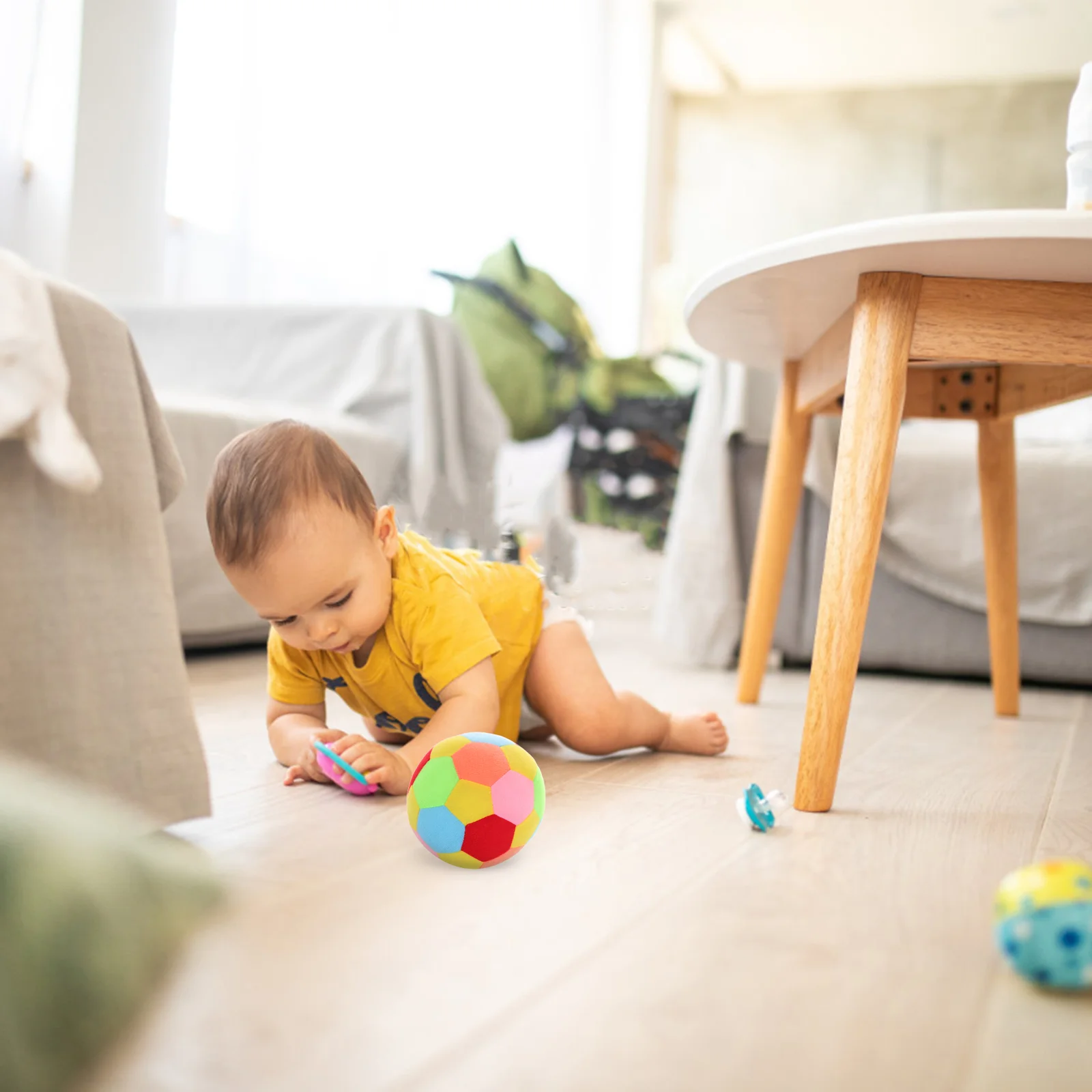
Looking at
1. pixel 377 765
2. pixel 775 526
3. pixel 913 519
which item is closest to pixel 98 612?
pixel 377 765

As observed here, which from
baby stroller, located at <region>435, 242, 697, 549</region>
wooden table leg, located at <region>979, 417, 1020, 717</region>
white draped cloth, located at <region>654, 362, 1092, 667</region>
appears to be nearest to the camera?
wooden table leg, located at <region>979, 417, 1020, 717</region>

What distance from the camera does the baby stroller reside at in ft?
9.94

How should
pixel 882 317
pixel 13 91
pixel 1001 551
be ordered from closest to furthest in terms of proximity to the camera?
1. pixel 882 317
2. pixel 1001 551
3. pixel 13 91

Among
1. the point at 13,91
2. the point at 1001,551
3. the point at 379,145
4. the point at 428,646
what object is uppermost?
the point at 379,145

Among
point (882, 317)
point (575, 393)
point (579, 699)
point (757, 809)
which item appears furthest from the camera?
point (575, 393)

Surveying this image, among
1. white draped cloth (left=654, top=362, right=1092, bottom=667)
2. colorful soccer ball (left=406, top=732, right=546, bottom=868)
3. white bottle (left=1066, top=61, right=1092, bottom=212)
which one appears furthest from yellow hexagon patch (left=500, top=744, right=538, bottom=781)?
white draped cloth (left=654, top=362, right=1092, bottom=667)

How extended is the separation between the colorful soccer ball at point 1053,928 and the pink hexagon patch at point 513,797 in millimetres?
318

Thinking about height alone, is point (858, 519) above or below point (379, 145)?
below

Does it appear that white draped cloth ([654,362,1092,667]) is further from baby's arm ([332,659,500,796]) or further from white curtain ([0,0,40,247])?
white curtain ([0,0,40,247])

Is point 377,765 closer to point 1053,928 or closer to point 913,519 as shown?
point 1053,928

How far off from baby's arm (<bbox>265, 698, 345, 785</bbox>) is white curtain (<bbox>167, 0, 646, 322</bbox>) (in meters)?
1.87

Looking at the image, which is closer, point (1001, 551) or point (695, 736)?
point (695, 736)

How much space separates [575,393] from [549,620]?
1989 millimetres

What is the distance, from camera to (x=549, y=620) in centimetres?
115
